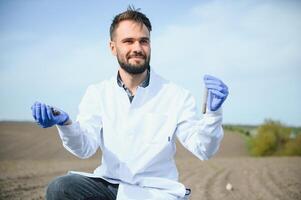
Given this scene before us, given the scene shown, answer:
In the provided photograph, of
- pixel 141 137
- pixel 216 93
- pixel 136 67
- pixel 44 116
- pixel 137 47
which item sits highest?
pixel 137 47

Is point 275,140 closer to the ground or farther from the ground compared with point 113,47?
closer to the ground

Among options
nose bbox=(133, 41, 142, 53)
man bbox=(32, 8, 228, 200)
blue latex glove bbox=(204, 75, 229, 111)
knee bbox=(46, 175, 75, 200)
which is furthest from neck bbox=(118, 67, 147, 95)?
knee bbox=(46, 175, 75, 200)

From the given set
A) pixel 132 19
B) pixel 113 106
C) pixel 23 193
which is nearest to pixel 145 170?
pixel 113 106

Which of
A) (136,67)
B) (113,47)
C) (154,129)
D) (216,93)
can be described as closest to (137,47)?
(136,67)

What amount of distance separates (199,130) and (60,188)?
1094 millimetres

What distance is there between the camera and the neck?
11.2 ft

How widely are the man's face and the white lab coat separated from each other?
18 centimetres

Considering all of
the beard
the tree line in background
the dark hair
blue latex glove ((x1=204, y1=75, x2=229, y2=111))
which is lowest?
the tree line in background

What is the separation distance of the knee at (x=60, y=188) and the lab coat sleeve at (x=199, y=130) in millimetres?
887

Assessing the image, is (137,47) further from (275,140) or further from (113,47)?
(275,140)

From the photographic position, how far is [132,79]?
3430 millimetres

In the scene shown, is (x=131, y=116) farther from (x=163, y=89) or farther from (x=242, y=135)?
(x=242, y=135)

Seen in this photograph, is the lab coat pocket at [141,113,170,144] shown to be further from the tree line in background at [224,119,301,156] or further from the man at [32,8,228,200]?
the tree line in background at [224,119,301,156]

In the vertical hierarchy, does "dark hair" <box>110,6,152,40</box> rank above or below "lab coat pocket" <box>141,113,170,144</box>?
above
